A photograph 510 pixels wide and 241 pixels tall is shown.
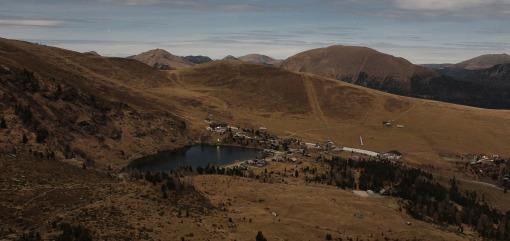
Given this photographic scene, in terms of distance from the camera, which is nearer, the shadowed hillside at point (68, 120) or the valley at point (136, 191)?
the valley at point (136, 191)

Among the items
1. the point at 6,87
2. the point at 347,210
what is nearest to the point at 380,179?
the point at 347,210

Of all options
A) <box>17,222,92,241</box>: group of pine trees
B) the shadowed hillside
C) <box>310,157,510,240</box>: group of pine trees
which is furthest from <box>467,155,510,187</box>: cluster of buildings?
<box>17,222,92,241</box>: group of pine trees

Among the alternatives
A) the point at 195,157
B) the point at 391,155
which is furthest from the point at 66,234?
the point at 391,155

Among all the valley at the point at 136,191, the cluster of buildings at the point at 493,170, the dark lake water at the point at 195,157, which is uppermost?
the valley at the point at 136,191

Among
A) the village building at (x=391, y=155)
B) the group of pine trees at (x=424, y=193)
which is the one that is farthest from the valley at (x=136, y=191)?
the village building at (x=391, y=155)

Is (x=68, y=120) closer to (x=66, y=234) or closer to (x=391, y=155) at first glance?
(x=66, y=234)

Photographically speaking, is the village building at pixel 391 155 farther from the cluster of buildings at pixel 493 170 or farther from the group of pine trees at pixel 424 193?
the cluster of buildings at pixel 493 170

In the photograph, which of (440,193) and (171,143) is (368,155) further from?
(171,143)

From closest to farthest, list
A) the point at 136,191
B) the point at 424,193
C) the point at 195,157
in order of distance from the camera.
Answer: the point at 136,191, the point at 424,193, the point at 195,157
